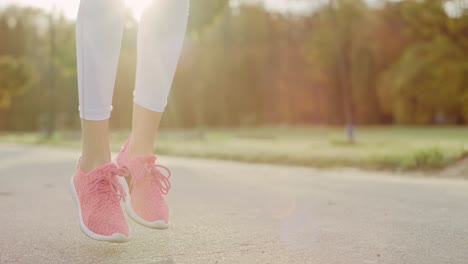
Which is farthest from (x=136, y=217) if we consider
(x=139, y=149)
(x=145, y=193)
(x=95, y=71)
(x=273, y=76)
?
(x=273, y=76)

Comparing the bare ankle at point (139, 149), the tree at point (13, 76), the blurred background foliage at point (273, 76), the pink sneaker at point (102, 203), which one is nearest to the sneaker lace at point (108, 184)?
the pink sneaker at point (102, 203)

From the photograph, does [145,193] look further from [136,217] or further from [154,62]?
[154,62]

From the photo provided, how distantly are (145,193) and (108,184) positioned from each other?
122 mm

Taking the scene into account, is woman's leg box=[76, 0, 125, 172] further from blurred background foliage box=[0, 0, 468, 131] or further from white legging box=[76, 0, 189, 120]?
blurred background foliage box=[0, 0, 468, 131]

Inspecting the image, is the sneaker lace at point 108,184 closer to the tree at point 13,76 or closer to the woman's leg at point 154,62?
the woman's leg at point 154,62

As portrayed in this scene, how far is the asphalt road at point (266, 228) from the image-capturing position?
1682mm

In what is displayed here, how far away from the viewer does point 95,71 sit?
6.01 ft

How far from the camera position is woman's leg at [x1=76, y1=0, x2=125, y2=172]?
1.82 metres

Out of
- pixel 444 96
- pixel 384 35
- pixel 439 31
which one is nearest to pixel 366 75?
pixel 384 35

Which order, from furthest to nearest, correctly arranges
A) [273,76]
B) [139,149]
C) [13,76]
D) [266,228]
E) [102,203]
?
1. [273,76]
2. [13,76]
3. [266,228]
4. [139,149]
5. [102,203]

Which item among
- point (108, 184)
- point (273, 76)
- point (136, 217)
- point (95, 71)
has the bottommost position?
point (273, 76)

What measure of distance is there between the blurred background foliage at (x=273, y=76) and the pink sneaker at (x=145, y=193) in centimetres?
2310

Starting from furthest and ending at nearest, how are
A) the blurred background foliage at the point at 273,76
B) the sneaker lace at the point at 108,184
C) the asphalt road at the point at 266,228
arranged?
1. the blurred background foliage at the point at 273,76
2. the sneaker lace at the point at 108,184
3. the asphalt road at the point at 266,228

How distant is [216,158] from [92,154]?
6.52m
